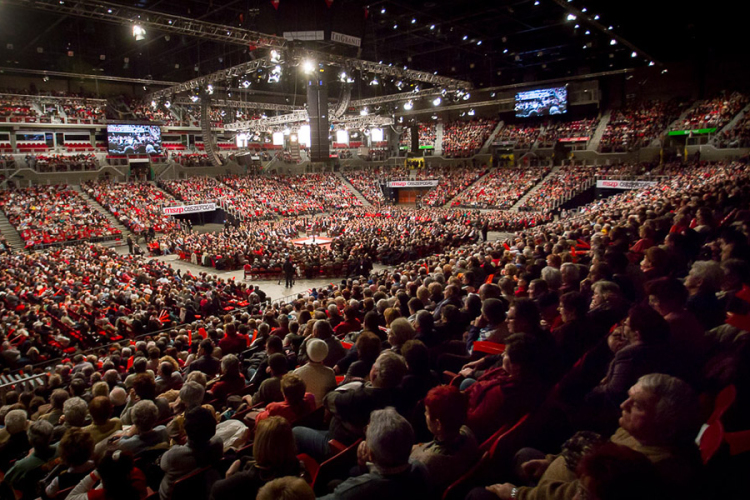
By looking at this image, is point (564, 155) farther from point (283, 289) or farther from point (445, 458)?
point (445, 458)

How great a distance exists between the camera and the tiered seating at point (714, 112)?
27750 millimetres

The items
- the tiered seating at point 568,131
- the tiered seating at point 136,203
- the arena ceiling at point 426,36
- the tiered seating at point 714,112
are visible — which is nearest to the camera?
the arena ceiling at point 426,36

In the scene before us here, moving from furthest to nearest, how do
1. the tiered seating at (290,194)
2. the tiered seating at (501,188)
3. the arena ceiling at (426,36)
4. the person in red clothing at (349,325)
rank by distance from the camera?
the tiered seating at (290,194) → the tiered seating at (501,188) → the arena ceiling at (426,36) → the person in red clothing at (349,325)

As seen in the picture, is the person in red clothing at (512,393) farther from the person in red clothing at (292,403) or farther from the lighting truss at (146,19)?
the lighting truss at (146,19)

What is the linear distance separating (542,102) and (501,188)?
31.4 feet

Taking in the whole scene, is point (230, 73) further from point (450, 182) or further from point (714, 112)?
point (714, 112)

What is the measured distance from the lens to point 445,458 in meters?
2.31

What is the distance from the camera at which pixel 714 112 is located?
95.1 feet

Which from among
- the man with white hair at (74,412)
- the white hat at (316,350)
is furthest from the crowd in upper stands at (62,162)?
the white hat at (316,350)

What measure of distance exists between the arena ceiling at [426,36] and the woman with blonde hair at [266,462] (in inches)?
685

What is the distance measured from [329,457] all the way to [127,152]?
39111 millimetres

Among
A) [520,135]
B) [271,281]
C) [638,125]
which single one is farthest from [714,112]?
[271,281]

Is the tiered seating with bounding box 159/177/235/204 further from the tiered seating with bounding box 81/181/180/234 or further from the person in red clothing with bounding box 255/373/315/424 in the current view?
the person in red clothing with bounding box 255/373/315/424

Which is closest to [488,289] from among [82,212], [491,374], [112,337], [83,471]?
[491,374]
